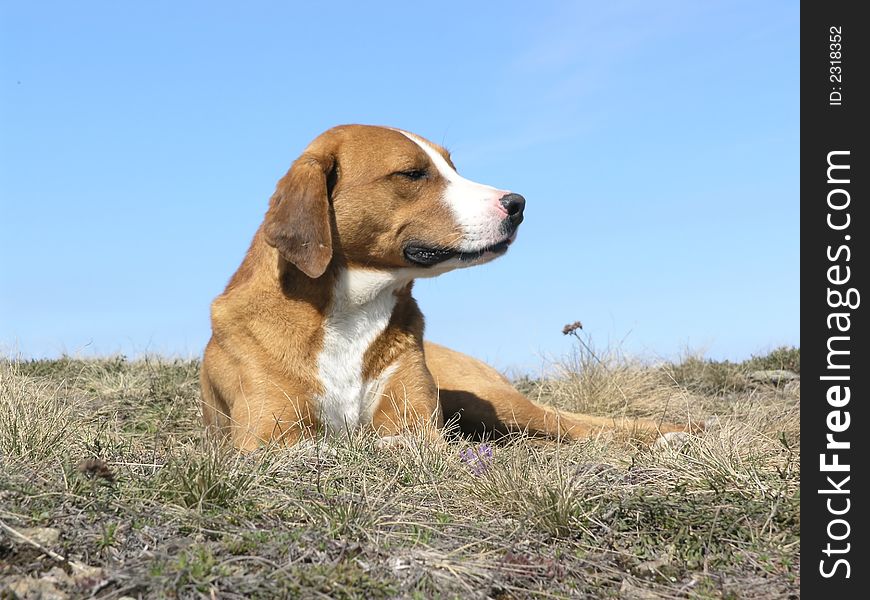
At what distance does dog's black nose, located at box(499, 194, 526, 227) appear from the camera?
5.28 m

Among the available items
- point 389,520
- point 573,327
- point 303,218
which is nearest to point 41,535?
point 389,520

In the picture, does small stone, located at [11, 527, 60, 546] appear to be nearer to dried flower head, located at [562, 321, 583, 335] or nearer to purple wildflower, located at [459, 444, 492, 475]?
purple wildflower, located at [459, 444, 492, 475]

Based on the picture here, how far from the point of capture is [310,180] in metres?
5.18

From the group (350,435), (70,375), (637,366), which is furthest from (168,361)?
(350,435)

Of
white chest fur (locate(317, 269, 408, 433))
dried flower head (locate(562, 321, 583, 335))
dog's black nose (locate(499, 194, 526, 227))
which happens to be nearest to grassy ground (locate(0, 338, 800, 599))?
white chest fur (locate(317, 269, 408, 433))

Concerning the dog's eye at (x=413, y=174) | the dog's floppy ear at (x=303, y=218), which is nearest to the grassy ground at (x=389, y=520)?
the dog's floppy ear at (x=303, y=218)

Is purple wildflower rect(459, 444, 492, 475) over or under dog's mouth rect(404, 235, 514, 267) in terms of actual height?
under

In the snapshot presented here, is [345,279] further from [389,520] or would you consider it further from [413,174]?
[389,520]

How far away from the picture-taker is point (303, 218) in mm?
5086

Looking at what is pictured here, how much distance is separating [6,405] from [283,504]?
2212 mm

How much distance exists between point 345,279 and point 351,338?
34 cm

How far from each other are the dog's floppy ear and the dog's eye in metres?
0.42


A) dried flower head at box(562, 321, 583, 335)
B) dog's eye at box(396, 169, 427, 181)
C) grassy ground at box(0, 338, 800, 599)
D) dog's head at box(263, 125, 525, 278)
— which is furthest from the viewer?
dried flower head at box(562, 321, 583, 335)
